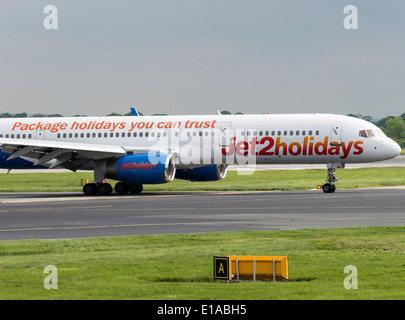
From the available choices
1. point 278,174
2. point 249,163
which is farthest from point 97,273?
point 278,174

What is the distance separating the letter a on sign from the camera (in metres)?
14.2

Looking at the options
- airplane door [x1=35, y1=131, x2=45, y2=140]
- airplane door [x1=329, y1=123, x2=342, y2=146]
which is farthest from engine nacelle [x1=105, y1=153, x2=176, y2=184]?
airplane door [x1=329, y1=123, x2=342, y2=146]

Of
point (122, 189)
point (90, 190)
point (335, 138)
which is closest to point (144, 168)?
point (90, 190)

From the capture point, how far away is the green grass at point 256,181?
50.2 m

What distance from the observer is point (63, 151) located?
4194 centimetres

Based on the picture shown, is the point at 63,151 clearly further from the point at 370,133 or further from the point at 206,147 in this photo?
the point at 370,133

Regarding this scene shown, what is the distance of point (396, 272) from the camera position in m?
14.9

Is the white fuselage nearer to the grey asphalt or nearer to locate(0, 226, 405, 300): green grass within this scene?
the grey asphalt

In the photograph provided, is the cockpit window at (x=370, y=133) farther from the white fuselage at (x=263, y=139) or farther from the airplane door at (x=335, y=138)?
the airplane door at (x=335, y=138)

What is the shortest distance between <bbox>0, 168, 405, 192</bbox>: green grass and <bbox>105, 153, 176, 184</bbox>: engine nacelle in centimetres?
757

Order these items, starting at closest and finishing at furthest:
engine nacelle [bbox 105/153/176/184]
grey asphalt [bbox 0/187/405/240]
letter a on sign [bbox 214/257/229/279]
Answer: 1. letter a on sign [bbox 214/257/229/279]
2. grey asphalt [bbox 0/187/405/240]
3. engine nacelle [bbox 105/153/176/184]

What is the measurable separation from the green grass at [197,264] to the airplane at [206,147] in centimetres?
1850
